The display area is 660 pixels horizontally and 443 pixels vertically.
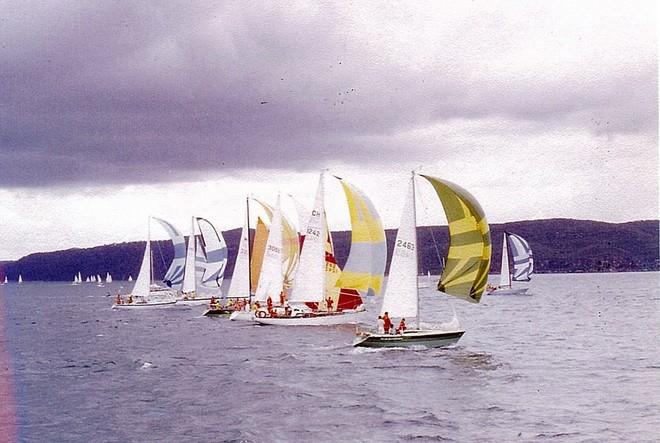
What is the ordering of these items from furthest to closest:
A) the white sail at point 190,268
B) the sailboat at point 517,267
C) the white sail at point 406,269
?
1. the sailboat at point 517,267
2. the white sail at point 190,268
3. the white sail at point 406,269

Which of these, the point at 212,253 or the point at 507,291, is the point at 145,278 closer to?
the point at 212,253

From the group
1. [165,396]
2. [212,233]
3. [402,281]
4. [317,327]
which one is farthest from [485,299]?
[165,396]

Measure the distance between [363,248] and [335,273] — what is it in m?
4.32

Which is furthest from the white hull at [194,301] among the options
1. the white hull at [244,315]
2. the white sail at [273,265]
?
the white sail at [273,265]

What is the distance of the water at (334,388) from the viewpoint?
22312 mm

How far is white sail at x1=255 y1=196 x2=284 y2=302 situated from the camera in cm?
5228

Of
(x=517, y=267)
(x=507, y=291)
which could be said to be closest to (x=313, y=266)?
(x=507, y=291)

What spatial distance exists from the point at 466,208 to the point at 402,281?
14.4ft

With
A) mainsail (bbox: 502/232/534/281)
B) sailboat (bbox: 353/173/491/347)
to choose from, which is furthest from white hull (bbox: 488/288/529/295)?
sailboat (bbox: 353/173/491/347)

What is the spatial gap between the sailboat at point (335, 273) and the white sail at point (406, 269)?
11.5 metres

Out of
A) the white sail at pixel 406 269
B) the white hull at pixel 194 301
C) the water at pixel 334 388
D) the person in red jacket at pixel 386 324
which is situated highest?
the white sail at pixel 406 269

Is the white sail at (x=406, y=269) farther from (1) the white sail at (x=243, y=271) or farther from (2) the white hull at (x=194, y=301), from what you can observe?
(2) the white hull at (x=194, y=301)

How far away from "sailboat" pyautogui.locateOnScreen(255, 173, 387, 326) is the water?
1.51 m

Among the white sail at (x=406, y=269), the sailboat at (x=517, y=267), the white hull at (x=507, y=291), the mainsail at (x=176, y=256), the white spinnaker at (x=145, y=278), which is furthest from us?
the white hull at (x=507, y=291)
